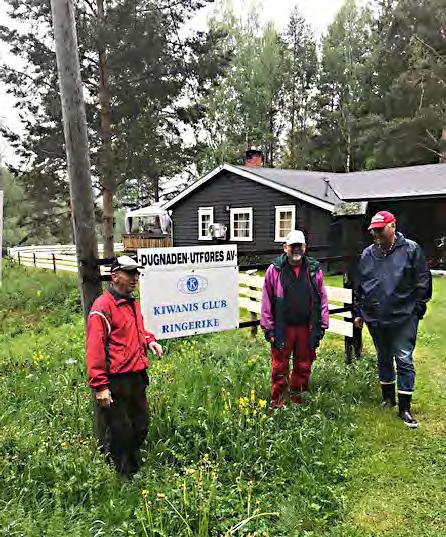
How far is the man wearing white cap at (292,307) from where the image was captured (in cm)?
444

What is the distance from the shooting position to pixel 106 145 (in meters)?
15.6

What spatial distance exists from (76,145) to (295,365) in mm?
2826

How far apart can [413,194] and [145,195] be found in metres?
26.2

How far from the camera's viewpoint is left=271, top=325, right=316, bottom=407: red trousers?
455 centimetres

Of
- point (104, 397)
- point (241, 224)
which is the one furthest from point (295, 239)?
point (241, 224)

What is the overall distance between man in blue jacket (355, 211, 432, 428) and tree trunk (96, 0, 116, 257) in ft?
40.8

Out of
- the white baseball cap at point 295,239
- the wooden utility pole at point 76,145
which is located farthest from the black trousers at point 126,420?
the white baseball cap at point 295,239

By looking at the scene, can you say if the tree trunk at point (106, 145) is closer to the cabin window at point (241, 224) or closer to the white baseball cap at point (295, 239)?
the cabin window at point (241, 224)

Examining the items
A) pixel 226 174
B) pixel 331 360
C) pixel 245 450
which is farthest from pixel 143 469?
pixel 226 174

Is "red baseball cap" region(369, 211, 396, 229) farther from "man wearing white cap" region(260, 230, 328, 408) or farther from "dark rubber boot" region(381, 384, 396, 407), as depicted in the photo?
"dark rubber boot" region(381, 384, 396, 407)

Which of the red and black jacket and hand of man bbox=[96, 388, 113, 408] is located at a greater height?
the red and black jacket

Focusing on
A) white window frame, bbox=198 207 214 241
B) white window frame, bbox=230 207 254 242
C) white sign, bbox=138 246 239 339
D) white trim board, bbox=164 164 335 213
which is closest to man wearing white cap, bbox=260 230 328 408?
white sign, bbox=138 246 239 339

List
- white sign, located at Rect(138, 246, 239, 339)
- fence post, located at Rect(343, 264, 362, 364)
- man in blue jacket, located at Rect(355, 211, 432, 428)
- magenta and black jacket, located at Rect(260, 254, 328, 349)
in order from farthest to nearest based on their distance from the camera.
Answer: fence post, located at Rect(343, 264, 362, 364), magenta and black jacket, located at Rect(260, 254, 328, 349), man in blue jacket, located at Rect(355, 211, 432, 428), white sign, located at Rect(138, 246, 239, 339)

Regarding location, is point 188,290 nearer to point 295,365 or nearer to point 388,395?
point 295,365
